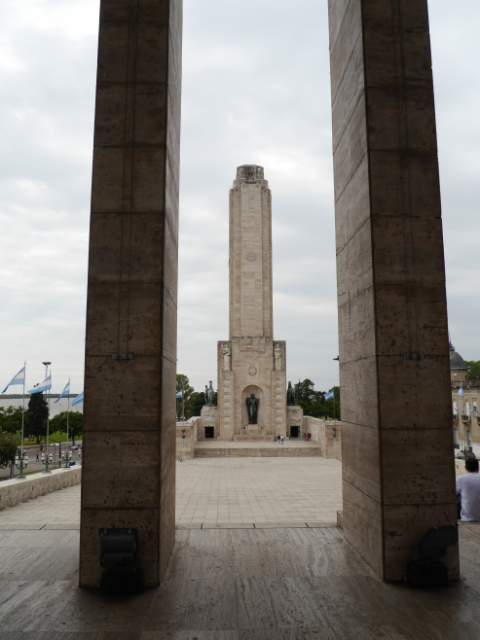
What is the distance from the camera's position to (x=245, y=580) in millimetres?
5914

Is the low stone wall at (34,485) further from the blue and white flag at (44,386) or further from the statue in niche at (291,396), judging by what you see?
the statue in niche at (291,396)

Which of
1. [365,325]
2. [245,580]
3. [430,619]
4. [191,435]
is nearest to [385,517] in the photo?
[430,619]

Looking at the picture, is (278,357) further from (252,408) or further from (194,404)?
(194,404)

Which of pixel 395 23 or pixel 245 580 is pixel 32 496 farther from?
pixel 395 23

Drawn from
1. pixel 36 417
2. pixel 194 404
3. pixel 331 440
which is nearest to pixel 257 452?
pixel 331 440

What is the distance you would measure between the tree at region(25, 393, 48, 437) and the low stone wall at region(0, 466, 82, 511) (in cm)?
3956

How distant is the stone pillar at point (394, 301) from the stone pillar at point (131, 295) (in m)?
2.89

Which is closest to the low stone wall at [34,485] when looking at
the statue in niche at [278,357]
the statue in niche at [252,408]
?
the statue in niche at [252,408]

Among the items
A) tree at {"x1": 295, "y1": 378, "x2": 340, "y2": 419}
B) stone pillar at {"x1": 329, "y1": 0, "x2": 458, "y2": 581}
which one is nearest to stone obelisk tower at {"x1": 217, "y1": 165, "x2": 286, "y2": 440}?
tree at {"x1": 295, "y1": 378, "x2": 340, "y2": 419}

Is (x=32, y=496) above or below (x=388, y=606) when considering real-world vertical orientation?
below

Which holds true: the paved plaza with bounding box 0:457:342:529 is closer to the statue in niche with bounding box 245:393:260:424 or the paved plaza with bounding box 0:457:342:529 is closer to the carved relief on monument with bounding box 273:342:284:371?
the statue in niche with bounding box 245:393:260:424

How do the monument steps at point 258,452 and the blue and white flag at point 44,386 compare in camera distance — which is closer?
the blue and white flag at point 44,386

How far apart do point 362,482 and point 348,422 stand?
1.02 meters

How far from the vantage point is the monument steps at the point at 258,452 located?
3144 cm
